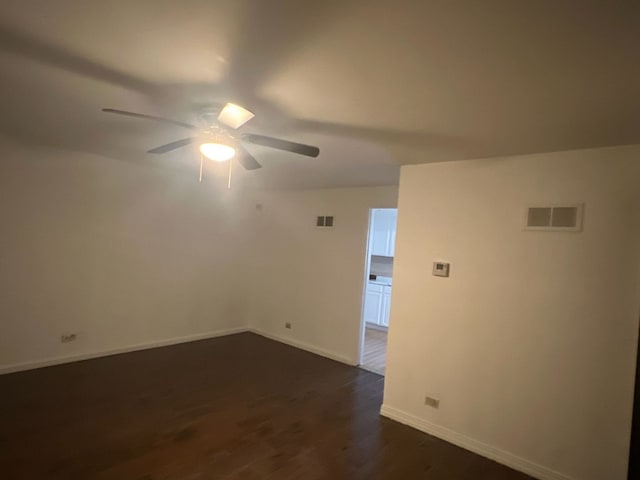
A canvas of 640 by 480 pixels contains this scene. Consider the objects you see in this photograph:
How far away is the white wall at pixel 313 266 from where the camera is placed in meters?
4.68

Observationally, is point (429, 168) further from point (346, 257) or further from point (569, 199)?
point (346, 257)

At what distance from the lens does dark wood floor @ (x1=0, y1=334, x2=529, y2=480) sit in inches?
94.7

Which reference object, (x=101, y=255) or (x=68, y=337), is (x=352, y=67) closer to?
(x=101, y=255)

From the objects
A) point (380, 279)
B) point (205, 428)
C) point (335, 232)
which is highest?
point (335, 232)

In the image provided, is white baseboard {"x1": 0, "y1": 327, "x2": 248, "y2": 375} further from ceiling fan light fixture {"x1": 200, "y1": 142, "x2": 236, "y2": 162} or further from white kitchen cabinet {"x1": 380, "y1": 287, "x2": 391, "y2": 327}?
ceiling fan light fixture {"x1": 200, "y1": 142, "x2": 236, "y2": 162}

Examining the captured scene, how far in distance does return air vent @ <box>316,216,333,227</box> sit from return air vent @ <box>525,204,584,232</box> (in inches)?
108

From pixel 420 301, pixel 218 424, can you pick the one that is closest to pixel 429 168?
pixel 420 301

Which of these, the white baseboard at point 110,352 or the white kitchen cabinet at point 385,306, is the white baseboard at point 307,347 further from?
the white kitchen cabinet at point 385,306

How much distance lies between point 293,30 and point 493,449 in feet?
10.5

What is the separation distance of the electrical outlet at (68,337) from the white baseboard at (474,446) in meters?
3.55

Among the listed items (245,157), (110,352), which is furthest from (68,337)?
(245,157)

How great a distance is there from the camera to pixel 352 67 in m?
1.59

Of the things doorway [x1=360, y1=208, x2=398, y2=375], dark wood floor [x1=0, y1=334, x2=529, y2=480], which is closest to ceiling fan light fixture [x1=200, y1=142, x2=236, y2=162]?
dark wood floor [x1=0, y1=334, x2=529, y2=480]

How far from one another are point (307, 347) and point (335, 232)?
5.75 ft
